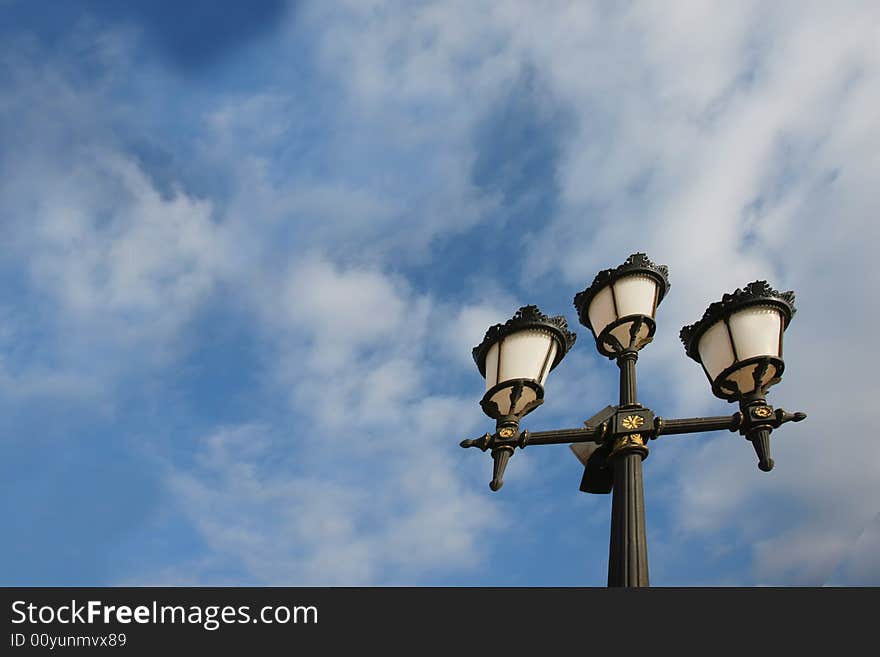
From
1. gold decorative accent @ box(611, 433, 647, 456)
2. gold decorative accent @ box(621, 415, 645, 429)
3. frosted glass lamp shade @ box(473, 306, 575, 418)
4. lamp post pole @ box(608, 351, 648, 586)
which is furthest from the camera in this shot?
frosted glass lamp shade @ box(473, 306, 575, 418)

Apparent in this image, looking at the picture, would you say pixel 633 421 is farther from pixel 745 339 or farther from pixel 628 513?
pixel 745 339

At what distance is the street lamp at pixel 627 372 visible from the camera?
696 centimetres

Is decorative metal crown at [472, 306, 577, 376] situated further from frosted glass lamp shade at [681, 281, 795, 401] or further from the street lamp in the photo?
frosted glass lamp shade at [681, 281, 795, 401]

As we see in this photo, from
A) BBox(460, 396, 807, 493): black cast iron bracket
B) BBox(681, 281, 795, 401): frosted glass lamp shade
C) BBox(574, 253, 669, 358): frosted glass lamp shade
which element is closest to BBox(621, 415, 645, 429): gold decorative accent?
BBox(460, 396, 807, 493): black cast iron bracket

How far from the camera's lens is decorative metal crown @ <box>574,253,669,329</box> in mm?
8203

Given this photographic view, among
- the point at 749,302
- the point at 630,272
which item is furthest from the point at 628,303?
the point at 749,302

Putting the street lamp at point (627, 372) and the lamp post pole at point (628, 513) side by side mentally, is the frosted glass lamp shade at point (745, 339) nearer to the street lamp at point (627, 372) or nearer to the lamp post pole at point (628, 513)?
the street lamp at point (627, 372)

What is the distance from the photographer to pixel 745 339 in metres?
7.43

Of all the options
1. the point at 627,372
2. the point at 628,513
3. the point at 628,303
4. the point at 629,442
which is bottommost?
the point at 628,513

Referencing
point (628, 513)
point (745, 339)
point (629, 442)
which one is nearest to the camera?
point (628, 513)

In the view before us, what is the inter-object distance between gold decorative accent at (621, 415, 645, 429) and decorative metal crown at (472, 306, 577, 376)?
1.06 m

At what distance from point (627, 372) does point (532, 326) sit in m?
0.95

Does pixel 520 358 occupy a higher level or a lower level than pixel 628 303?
lower

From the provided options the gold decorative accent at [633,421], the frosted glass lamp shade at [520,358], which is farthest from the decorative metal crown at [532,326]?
the gold decorative accent at [633,421]
